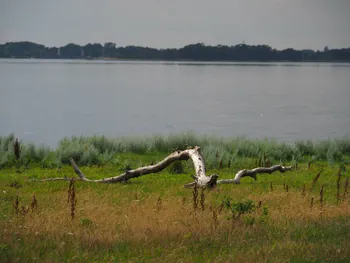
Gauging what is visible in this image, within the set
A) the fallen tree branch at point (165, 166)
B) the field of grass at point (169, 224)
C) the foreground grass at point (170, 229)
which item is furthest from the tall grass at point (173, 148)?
the foreground grass at point (170, 229)

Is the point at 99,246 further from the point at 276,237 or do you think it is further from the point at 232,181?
the point at 232,181

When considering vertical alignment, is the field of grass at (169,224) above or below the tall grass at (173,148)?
above

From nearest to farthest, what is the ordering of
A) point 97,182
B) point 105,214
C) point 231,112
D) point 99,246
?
point 99,246
point 105,214
point 97,182
point 231,112

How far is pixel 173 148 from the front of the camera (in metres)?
23.9

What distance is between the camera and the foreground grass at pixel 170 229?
773 centimetres

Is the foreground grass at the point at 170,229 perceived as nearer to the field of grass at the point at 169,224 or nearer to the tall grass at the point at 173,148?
the field of grass at the point at 169,224

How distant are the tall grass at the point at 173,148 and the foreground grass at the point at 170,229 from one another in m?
6.45

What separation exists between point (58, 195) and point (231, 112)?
51.1 meters

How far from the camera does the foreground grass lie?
304 inches

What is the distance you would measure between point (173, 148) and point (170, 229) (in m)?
14.9

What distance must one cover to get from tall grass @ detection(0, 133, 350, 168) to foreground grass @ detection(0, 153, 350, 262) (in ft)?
21.2

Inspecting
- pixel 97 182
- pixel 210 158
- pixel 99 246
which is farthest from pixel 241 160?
pixel 99 246

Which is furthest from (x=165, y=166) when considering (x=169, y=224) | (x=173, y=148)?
(x=173, y=148)

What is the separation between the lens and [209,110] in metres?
65.4
